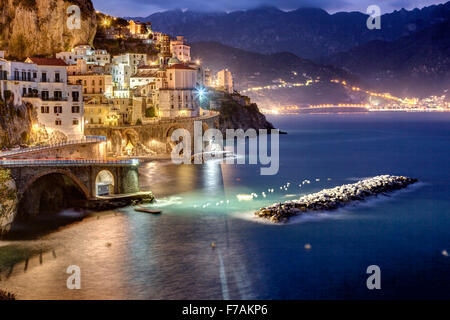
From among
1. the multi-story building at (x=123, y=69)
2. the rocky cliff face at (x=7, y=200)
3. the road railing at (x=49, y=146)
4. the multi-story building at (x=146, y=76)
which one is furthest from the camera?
the multi-story building at (x=123, y=69)

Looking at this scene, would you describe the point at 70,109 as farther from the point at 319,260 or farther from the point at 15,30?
the point at 319,260

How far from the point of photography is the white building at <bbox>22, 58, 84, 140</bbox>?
186 ft

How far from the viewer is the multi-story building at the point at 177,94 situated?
8612 cm

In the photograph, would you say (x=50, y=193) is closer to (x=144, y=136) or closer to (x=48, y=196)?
(x=48, y=196)

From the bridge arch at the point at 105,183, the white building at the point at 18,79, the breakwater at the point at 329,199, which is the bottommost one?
the breakwater at the point at 329,199

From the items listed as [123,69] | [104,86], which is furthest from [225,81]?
[104,86]

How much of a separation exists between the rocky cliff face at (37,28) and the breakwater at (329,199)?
4917 cm

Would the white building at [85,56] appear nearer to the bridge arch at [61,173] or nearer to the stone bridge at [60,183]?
the stone bridge at [60,183]

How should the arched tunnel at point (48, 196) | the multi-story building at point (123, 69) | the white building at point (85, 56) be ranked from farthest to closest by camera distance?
the multi-story building at point (123, 69), the white building at point (85, 56), the arched tunnel at point (48, 196)

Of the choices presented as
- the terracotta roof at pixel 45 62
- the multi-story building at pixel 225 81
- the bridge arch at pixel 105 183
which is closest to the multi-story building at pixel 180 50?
the multi-story building at pixel 225 81

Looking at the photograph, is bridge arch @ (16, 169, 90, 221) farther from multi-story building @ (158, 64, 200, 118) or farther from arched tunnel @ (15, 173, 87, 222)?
multi-story building @ (158, 64, 200, 118)

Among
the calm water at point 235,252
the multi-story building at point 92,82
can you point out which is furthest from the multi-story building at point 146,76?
the calm water at point 235,252

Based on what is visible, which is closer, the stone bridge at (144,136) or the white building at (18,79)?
the white building at (18,79)

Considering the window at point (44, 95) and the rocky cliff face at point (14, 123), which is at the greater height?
the window at point (44, 95)
